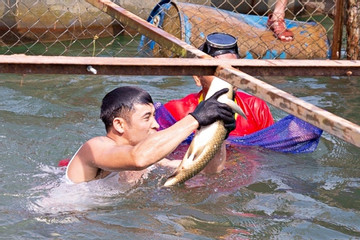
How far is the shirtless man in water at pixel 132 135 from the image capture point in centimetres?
416

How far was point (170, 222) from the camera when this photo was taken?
15.2ft

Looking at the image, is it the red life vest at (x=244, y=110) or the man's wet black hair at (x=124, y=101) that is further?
the red life vest at (x=244, y=110)

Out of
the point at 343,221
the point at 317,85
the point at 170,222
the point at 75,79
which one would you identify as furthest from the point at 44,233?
the point at 317,85

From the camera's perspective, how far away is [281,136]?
6.00 meters

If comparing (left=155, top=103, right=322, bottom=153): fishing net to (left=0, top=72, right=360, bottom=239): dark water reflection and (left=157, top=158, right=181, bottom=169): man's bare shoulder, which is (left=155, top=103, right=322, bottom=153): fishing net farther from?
(left=157, top=158, right=181, bottom=169): man's bare shoulder

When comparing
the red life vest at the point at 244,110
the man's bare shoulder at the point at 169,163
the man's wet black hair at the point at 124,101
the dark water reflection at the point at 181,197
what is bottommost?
the dark water reflection at the point at 181,197

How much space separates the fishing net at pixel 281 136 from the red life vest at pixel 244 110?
0.32 ft

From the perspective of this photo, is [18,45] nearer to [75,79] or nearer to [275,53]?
[75,79]

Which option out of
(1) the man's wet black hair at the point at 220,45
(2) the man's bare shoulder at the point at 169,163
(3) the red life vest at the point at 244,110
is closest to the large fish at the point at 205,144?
(2) the man's bare shoulder at the point at 169,163

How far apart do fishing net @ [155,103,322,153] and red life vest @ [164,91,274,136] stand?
0.10m

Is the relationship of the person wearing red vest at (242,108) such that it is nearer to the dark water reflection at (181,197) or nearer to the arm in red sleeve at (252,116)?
the arm in red sleeve at (252,116)

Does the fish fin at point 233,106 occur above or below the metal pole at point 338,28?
above

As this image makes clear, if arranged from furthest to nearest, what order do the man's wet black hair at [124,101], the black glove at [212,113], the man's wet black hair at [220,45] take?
the man's wet black hair at [220,45] → the man's wet black hair at [124,101] → the black glove at [212,113]

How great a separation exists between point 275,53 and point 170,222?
17.7 feet
